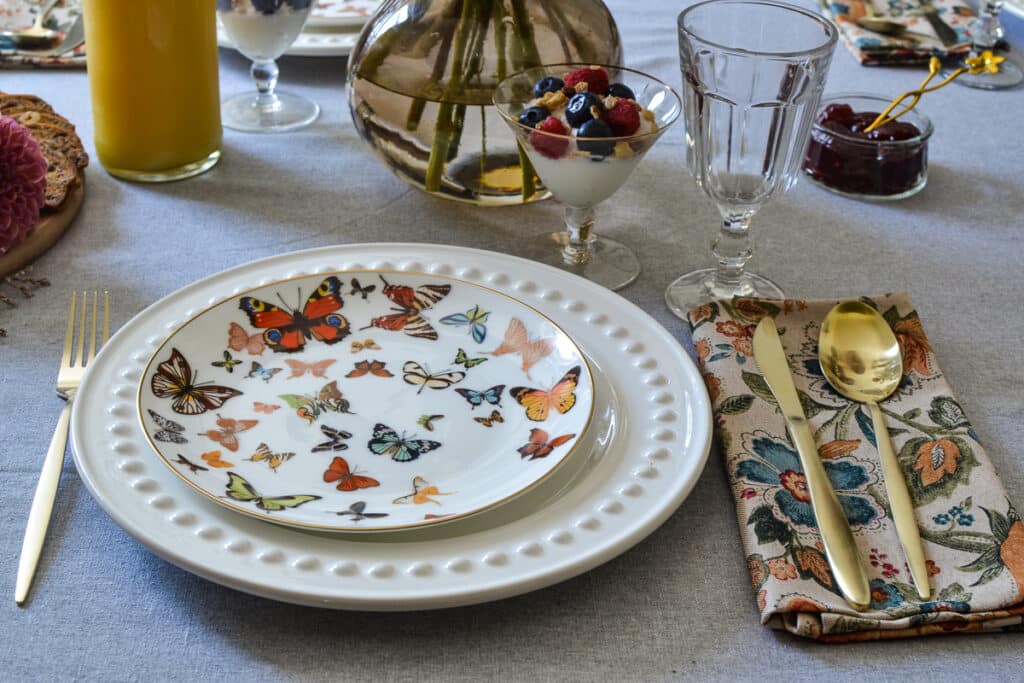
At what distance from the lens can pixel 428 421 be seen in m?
0.58

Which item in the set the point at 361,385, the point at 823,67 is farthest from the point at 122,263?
the point at 823,67

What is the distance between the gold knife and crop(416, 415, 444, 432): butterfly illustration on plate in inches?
7.9

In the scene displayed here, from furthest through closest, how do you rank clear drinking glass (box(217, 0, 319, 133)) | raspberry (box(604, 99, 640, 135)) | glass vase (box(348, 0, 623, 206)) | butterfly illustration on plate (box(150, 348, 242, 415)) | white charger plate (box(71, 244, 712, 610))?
clear drinking glass (box(217, 0, 319, 133))
glass vase (box(348, 0, 623, 206))
raspberry (box(604, 99, 640, 135))
butterfly illustration on plate (box(150, 348, 242, 415))
white charger plate (box(71, 244, 712, 610))

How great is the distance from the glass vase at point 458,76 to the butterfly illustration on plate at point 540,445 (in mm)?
316

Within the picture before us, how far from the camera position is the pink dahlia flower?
0.70 m

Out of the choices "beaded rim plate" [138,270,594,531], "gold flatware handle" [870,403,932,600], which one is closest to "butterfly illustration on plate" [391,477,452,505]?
"beaded rim plate" [138,270,594,531]

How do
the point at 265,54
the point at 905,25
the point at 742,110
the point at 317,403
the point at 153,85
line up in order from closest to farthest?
the point at 317,403 < the point at 742,110 < the point at 153,85 < the point at 265,54 < the point at 905,25

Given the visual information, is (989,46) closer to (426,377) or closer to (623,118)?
(623,118)

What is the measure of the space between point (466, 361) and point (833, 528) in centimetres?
23

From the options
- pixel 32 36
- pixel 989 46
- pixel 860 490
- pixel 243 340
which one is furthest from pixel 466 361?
pixel 989 46

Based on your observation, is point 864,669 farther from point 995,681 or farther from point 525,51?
point 525,51

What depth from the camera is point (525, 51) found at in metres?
0.78

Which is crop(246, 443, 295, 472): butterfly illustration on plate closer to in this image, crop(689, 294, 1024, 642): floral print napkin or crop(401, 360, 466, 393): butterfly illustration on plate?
crop(401, 360, 466, 393): butterfly illustration on plate

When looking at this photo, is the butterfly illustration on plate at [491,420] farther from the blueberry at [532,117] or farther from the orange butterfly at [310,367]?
the blueberry at [532,117]
